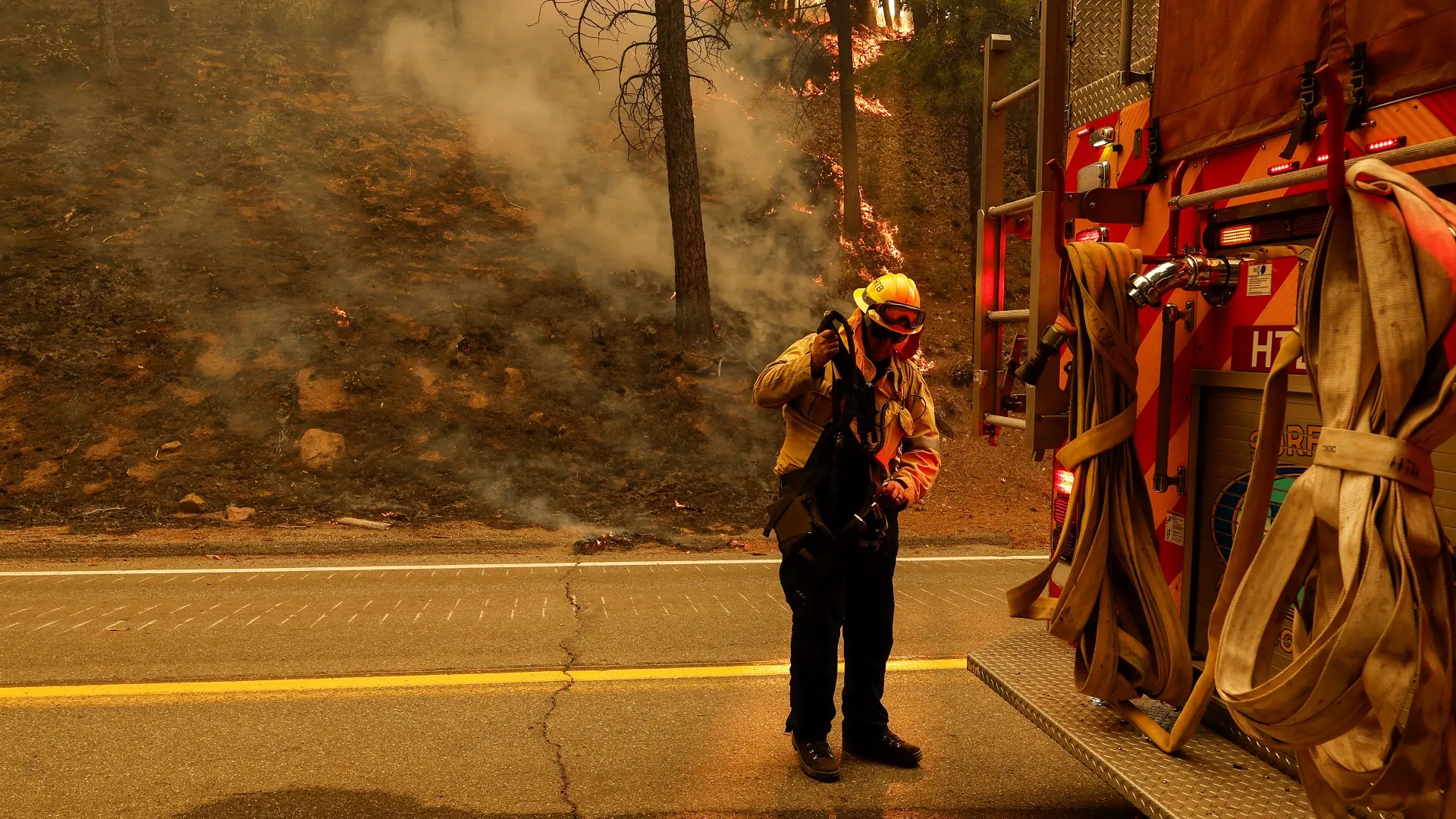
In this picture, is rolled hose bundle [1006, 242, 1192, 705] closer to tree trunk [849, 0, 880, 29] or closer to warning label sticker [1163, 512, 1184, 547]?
warning label sticker [1163, 512, 1184, 547]

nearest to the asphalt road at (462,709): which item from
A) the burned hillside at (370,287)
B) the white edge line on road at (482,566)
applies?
the white edge line on road at (482,566)

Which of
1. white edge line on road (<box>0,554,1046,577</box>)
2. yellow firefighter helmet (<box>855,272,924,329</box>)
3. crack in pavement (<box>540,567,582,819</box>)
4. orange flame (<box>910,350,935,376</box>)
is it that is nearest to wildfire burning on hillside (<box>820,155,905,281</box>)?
orange flame (<box>910,350,935,376</box>)

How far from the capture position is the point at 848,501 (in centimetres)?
390

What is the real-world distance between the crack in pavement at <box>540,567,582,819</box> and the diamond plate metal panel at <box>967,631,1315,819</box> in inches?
60.0

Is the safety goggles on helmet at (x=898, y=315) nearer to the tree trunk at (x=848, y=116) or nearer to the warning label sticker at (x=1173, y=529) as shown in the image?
the warning label sticker at (x=1173, y=529)

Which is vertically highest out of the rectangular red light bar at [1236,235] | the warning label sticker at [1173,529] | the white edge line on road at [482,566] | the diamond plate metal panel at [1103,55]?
the diamond plate metal panel at [1103,55]

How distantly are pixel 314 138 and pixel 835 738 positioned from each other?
1612cm

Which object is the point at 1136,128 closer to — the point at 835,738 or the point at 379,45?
the point at 835,738

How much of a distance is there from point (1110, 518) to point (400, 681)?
3.26m

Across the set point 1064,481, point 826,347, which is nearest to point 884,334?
point 826,347

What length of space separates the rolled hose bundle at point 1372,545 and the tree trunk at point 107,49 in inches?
831

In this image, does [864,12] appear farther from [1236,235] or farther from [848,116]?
[1236,235]

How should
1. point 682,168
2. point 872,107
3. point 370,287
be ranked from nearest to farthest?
point 682,168
point 370,287
point 872,107

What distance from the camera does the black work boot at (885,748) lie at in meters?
3.82
